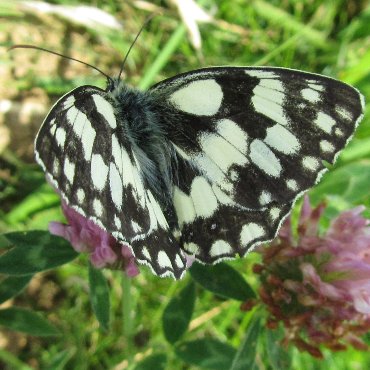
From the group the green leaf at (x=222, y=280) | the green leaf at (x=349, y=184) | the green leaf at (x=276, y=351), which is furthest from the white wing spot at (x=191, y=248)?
the green leaf at (x=349, y=184)

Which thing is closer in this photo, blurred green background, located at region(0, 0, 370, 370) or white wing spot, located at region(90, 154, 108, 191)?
white wing spot, located at region(90, 154, 108, 191)

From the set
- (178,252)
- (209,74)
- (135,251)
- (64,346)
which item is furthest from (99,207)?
(64,346)

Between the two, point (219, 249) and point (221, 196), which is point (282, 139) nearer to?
point (221, 196)

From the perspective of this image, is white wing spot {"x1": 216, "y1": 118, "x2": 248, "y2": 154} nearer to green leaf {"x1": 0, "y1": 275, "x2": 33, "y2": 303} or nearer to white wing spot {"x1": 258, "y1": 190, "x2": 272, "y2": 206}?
white wing spot {"x1": 258, "y1": 190, "x2": 272, "y2": 206}

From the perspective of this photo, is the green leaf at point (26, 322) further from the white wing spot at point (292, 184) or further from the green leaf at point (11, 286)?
the white wing spot at point (292, 184)

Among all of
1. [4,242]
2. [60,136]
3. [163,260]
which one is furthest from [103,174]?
[4,242]

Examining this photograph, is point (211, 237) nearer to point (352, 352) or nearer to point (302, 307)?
point (302, 307)

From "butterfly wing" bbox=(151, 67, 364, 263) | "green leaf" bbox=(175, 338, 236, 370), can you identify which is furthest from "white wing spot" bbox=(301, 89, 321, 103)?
"green leaf" bbox=(175, 338, 236, 370)
